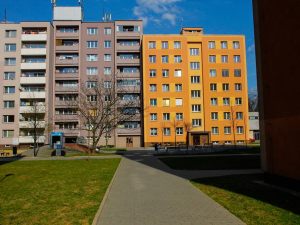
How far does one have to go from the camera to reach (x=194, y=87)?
218 feet

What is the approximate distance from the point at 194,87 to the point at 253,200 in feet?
186

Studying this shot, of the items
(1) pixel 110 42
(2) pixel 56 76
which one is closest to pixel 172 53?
(1) pixel 110 42

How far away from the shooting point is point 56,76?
66.9 m

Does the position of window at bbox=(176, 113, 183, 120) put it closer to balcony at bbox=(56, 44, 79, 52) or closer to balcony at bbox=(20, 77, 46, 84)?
balcony at bbox=(56, 44, 79, 52)

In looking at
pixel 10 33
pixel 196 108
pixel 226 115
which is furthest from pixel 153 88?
pixel 10 33

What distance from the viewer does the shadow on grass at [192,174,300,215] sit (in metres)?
9.88

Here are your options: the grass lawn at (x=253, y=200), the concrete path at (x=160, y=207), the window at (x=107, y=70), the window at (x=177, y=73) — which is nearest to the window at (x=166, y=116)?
the window at (x=177, y=73)

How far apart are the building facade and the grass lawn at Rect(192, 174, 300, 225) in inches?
1943

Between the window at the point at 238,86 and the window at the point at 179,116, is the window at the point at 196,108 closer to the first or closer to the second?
the window at the point at 179,116

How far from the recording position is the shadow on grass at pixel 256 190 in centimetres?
988

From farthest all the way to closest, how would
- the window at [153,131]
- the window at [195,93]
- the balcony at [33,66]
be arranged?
the window at [195,93] → the balcony at [33,66] → the window at [153,131]

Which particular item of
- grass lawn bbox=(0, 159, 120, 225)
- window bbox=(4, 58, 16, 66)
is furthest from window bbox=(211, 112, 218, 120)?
grass lawn bbox=(0, 159, 120, 225)

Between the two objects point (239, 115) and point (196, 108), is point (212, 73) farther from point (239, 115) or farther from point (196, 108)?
Result: point (239, 115)

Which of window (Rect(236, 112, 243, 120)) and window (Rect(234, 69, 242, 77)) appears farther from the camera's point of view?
window (Rect(234, 69, 242, 77))
